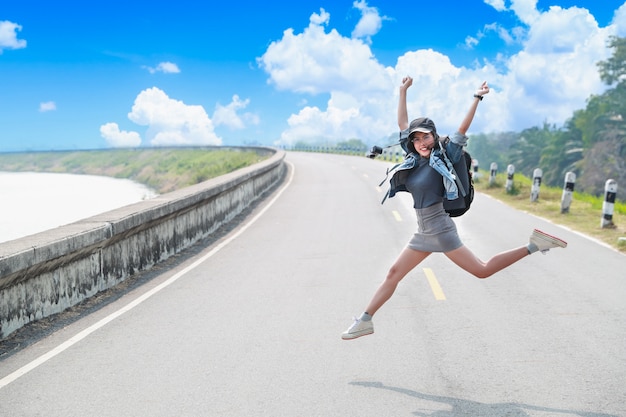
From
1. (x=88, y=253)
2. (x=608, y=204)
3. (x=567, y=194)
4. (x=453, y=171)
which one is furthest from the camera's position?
(x=567, y=194)

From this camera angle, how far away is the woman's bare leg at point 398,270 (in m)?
5.40

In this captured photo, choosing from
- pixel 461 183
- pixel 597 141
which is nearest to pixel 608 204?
pixel 461 183

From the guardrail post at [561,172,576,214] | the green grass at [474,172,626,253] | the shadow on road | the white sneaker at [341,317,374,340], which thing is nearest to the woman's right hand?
the white sneaker at [341,317,374,340]

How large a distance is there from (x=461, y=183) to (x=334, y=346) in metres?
1.93

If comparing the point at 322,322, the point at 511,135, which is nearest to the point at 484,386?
the point at 322,322

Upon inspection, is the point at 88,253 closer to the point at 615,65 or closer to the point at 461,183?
the point at 461,183

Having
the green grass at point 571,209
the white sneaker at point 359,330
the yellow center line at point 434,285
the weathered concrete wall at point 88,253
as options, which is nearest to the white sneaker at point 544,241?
the white sneaker at point 359,330

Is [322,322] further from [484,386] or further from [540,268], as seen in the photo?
[540,268]

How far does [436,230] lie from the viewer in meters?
5.22

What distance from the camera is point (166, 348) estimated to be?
19.2 ft

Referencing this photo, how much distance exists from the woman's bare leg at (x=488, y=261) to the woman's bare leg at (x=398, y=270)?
259mm

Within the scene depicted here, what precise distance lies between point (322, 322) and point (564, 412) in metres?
2.82

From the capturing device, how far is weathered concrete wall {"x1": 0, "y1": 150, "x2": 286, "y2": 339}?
20.6 ft

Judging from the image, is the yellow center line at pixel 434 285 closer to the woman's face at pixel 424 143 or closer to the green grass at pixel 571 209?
the woman's face at pixel 424 143
